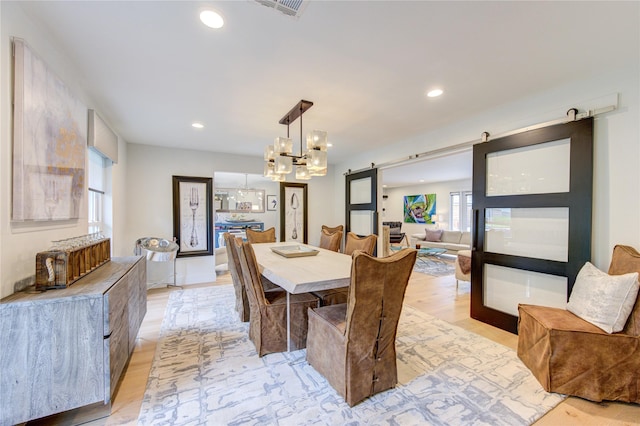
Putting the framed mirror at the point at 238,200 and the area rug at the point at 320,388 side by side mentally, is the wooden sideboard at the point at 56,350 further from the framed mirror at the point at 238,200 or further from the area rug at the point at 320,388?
the framed mirror at the point at 238,200

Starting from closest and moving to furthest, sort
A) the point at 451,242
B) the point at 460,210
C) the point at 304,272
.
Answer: the point at 304,272 < the point at 451,242 < the point at 460,210

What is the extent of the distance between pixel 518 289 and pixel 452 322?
2.55 ft

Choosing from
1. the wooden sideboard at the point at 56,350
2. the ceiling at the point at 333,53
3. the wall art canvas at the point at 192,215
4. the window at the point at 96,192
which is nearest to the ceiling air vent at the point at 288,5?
the ceiling at the point at 333,53

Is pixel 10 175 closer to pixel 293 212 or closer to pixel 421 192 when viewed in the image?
pixel 293 212

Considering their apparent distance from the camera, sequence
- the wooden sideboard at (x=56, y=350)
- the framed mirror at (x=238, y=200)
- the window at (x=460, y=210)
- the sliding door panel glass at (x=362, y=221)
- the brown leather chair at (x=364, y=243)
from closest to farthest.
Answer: the wooden sideboard at (x=56, y=350) < the brown leather chair at (x=364, y=243) < the sliding door panel glass at (x=362, y=221) < the framed mirror at (x=238, y=200) < the window at (x=460, y=210)

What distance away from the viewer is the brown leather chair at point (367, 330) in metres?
1.56

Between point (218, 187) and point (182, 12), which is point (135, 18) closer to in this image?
point (182, 12)

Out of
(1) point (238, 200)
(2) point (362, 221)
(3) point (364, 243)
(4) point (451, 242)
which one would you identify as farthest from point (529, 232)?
(1) point (238, 200)

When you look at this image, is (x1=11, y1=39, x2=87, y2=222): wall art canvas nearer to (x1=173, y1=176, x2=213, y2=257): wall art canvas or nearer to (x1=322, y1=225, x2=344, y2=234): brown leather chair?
(x1=173, y1=176, x2=213, y2=257): wall art canvas

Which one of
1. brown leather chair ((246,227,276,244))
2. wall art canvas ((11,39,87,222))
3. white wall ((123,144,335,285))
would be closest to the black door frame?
brown leather chair ((246,227,276,244))

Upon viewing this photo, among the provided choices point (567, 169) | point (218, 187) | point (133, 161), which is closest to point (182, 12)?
point (567, 169)

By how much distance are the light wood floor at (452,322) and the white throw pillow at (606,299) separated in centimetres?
52

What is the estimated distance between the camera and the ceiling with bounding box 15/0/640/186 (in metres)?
1.50

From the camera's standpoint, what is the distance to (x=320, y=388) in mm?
1876
